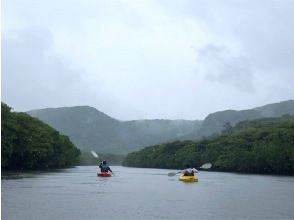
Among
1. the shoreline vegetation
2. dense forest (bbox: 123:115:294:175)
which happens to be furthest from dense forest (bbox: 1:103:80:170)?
dense forest (bbox: 123:115:294:175)

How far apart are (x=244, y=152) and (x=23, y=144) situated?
57640 millimetres

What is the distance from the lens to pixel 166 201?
3550 cm

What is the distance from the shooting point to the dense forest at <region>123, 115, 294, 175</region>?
363 ft

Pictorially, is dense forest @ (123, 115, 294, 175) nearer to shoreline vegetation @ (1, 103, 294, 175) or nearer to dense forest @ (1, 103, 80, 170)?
shoreline vegetation @ (1, 103, 294, 175)

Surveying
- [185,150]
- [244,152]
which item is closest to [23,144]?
[244,152]

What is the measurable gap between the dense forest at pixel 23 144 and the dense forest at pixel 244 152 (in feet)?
147

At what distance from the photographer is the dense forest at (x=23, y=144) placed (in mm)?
79312

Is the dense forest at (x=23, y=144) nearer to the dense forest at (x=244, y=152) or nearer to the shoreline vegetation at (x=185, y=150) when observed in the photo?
the shoreline vegetation at (x=185, y=150)

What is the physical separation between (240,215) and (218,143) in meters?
121

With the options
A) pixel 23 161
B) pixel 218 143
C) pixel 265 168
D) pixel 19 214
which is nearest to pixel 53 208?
pixel 19 214

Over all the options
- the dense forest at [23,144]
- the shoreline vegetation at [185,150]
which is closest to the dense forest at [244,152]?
the shoreline vegetation at [185,150]

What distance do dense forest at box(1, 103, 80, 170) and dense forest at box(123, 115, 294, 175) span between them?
1766 inches

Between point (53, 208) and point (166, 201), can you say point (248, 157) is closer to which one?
point (166, 201)

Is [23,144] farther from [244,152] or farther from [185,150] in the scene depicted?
[185,150]
